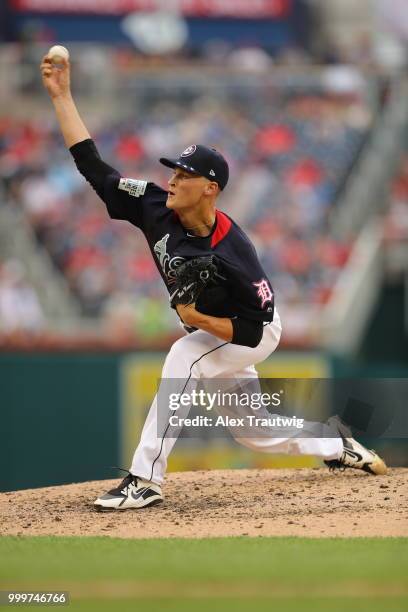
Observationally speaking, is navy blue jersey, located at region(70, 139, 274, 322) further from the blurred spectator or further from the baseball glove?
the blurred spectator

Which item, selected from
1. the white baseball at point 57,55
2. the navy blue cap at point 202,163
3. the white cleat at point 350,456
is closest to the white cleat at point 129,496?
the white cleat at point 350,456

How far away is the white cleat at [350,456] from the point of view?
6.06 meters

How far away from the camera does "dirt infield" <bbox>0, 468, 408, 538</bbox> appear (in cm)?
505

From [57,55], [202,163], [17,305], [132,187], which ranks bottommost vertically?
[17,305]

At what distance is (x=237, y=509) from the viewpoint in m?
5.48

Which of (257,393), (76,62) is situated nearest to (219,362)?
(257,393)

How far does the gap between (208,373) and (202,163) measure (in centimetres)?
98

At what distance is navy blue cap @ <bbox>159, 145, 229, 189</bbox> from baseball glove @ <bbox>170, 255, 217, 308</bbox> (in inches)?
17.2

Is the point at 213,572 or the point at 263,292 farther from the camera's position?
the point at 263,292

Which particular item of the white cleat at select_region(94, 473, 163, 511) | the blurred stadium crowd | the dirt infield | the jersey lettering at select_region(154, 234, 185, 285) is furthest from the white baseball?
the blurred stadium crowd

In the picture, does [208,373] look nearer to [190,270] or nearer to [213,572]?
[190,270]

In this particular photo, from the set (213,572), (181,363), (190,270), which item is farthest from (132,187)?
(213,572)

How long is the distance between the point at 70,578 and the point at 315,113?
13514 mm

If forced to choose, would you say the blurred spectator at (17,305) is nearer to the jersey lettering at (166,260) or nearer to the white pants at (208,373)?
the white pants at (208,373)
